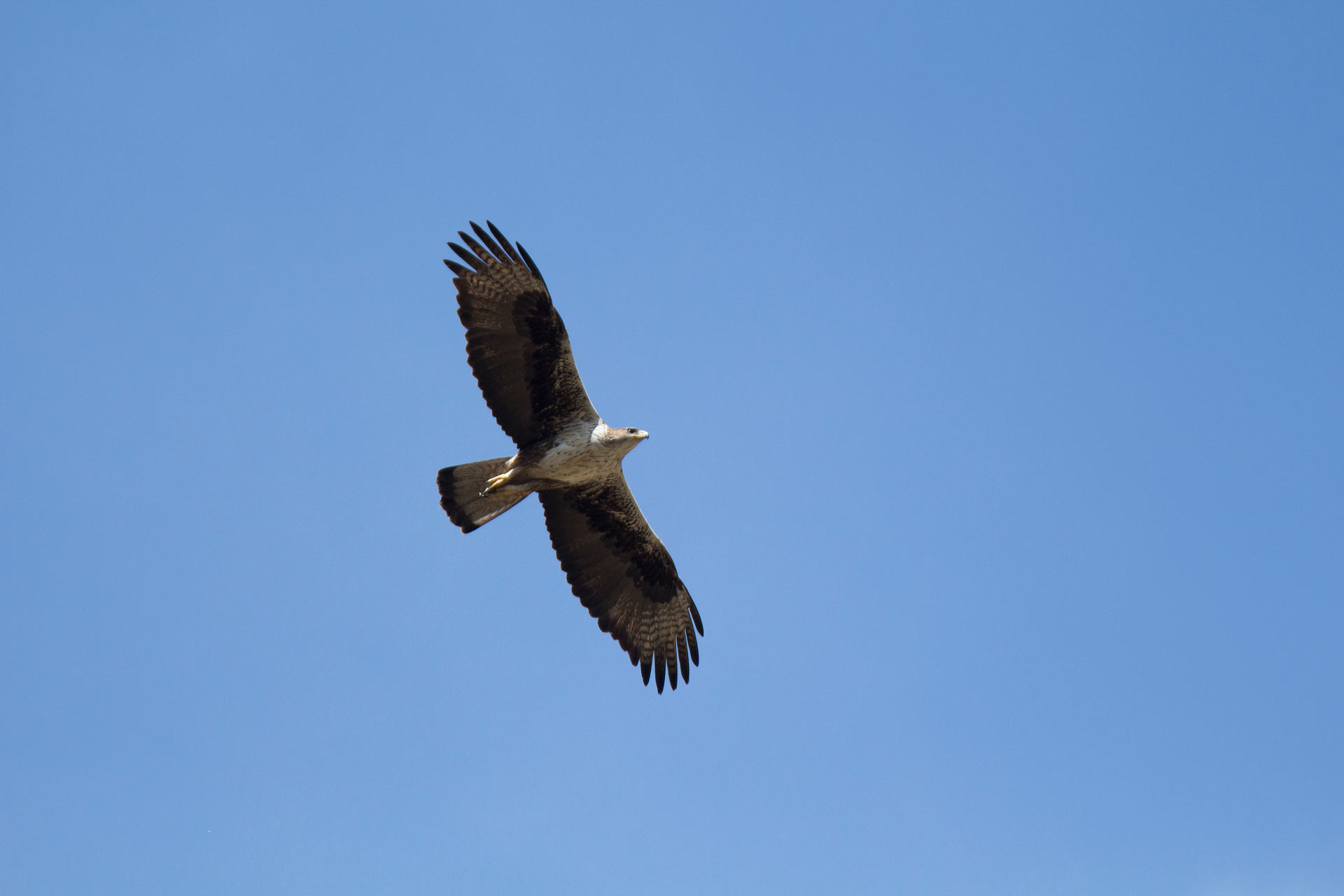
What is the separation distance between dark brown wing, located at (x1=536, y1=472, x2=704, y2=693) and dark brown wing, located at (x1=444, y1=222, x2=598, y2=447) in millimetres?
1276

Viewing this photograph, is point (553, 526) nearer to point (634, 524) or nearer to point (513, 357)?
point (634, 524)

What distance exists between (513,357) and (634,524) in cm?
232

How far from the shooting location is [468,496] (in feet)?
37.2

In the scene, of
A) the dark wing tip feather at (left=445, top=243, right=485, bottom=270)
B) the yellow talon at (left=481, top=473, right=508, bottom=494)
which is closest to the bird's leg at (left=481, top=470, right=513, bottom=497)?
the yellow talon at (left=481, top=473, right=508, bottom=494)

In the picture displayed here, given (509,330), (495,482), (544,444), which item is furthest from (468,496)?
(509,330)

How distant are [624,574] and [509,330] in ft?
10.1

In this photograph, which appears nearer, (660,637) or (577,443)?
(577,443)

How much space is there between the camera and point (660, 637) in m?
12.6

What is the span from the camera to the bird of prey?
35.6 feet

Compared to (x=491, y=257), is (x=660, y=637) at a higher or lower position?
lower

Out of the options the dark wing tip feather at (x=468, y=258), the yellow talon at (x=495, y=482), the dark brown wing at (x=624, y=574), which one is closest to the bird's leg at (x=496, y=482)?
the yellow talon at (x=495, y=482)

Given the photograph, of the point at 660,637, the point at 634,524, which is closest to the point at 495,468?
the point at 634,524

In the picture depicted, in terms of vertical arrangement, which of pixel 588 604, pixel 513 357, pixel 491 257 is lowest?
pixel 588 604

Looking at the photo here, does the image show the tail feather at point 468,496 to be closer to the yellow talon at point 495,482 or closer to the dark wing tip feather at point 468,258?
the yellow talon at point 495,482
